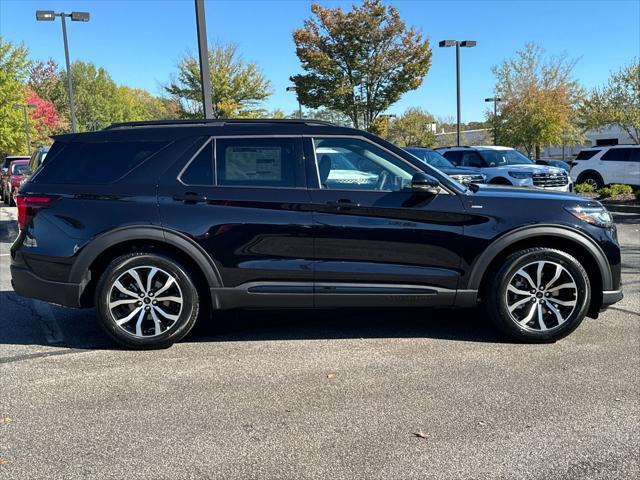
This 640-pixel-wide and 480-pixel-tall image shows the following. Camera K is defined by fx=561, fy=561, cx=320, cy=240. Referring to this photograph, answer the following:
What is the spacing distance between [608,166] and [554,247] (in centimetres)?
1645

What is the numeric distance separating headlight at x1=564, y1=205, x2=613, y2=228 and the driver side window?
4.33 ft

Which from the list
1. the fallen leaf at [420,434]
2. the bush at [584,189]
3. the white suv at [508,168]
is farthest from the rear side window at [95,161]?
the bush at [584,189]

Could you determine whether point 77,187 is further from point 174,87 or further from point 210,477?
point 174,87

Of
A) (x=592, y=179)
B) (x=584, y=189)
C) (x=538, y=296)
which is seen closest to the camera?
(x=538, y=296)

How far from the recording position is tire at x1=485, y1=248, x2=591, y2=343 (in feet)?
14.7

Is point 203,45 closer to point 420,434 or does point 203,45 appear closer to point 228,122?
point 228,122

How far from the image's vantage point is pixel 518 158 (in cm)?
1531

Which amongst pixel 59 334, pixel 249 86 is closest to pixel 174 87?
pixel 249 86

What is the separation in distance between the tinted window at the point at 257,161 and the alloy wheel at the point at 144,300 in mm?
917

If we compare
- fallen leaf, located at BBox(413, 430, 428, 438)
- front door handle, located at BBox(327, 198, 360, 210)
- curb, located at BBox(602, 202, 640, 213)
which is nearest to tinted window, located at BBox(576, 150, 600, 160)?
curb, located at BBox(602, 202, 640, 213)

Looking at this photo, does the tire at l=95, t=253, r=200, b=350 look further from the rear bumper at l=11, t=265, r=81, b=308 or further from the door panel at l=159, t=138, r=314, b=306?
the door panel at l=159, t=138, r=314, b=306

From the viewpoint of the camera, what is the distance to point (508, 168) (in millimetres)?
14125

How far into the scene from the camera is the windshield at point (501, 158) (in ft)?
48.6

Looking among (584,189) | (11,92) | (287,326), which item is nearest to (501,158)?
(584,189)
